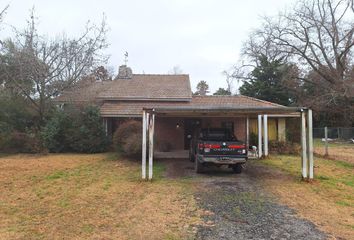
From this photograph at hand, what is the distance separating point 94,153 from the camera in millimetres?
20000

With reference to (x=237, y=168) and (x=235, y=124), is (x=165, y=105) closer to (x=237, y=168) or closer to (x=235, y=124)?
(x=235, y=124)

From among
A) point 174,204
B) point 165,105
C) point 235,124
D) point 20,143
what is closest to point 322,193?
point 174,204

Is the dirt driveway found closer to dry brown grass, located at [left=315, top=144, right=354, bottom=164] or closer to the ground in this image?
the ground

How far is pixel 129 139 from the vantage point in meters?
16.5

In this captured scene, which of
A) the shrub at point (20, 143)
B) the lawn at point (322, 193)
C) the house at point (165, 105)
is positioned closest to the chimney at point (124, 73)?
the house at point (165, 105)

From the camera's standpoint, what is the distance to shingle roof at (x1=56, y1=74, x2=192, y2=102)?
2250 cm

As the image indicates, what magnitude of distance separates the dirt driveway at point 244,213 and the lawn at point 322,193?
362 mm

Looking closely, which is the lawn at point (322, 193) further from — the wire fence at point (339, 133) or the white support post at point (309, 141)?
the wire fence at point (339, 133)

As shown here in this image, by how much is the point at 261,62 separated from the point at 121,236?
39025 mm

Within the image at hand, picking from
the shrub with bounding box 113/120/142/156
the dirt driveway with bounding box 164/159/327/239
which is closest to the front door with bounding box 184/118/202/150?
the shrub with bounding box 113/120/142/156

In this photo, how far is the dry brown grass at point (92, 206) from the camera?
19.4ft

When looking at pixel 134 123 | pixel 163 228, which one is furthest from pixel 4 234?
pixel 134 123

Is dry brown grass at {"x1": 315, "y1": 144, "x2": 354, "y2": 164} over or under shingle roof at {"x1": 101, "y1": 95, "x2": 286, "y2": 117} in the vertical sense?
under

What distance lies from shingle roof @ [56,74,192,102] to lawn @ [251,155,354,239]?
10.4 m
